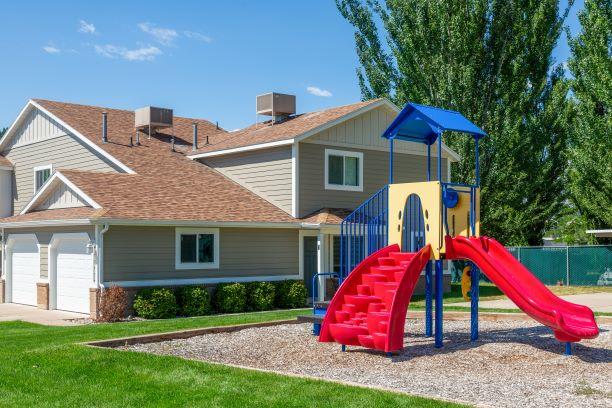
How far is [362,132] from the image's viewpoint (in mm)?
26344

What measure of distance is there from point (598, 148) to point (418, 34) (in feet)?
31.1

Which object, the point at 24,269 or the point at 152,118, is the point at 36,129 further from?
the point at 24,269

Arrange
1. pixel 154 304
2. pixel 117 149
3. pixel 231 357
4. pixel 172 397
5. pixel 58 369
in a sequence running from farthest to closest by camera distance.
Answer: pixel 117 149
pixel 154 304
pixel 231 357
pixel 58 369
pixel 172 397

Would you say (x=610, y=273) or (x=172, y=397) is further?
(x=610, y=273)

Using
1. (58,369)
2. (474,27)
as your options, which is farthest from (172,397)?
(474,27)

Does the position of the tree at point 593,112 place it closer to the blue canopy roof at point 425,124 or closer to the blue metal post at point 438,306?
the blue canopy roof at point 425,124

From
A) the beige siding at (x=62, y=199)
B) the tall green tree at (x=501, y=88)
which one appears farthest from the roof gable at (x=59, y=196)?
the tall green tree at (x=501, y=88)

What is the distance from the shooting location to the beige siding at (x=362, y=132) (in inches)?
1001

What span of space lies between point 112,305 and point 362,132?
10.8 m

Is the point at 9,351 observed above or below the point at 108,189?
below

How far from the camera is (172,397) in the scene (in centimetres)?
900

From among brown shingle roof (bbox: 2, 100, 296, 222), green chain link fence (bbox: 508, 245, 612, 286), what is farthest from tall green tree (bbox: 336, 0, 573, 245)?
brown shingle roof (bbox: 2, 100, 296, 222)

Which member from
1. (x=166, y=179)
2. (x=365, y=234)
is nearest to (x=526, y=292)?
(x=365, y=234)

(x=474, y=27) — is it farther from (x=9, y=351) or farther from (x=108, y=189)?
(x=9, y=351)
